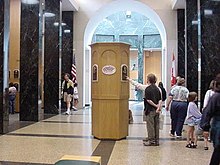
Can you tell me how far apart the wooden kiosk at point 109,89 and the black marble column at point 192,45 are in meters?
4.98

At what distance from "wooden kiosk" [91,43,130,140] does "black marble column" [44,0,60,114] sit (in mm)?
6184

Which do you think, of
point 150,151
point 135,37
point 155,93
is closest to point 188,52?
point 155,93

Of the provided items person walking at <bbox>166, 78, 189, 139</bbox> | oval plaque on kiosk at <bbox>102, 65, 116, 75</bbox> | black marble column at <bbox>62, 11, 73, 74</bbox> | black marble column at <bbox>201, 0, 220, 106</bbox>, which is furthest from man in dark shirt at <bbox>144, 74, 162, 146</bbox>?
black marble column at <bbox>62, 11, 73, 74</bbox>

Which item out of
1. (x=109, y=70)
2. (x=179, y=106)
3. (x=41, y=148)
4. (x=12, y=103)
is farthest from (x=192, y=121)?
(x=12, y=103)

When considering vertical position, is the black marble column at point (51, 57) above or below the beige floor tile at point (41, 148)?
above

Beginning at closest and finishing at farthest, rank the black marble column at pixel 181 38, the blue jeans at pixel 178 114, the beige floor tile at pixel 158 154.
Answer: the beige floor tile at pixel 158 154 < the blue jeans at pixel 178 114 < the black marble column at pixel 181 38

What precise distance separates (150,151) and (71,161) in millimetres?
3230

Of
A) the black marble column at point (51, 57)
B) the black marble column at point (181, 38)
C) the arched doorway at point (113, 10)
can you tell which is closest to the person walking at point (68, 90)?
the black marble column at point (51, 57)

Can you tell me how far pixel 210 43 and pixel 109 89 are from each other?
3970 mm

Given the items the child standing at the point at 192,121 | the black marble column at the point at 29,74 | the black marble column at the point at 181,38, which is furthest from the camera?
the black marble column at the point at 181,38

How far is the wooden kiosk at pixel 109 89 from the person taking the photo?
7340mm

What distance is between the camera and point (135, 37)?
80.2 ft

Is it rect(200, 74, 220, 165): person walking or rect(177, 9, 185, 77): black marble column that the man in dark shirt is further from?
rect(177, 9, 185, 77): black marble column

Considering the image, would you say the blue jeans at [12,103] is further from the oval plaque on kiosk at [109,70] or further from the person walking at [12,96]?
the oval plaque on kiosk at [109,70]
